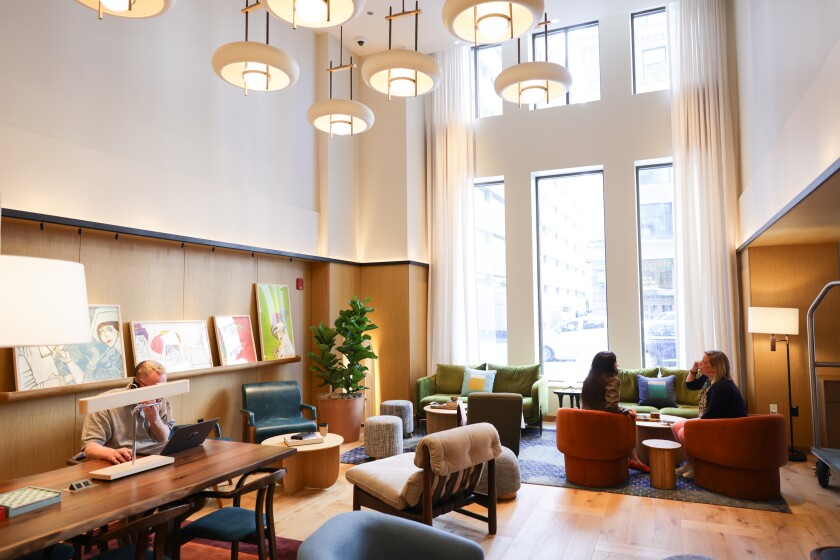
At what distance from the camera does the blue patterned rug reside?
4.79 m

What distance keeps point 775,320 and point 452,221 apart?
481 centimetres

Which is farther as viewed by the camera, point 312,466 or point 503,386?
point 503,386

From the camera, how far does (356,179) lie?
9156mm

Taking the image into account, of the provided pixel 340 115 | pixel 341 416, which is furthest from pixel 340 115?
pixel 341 416

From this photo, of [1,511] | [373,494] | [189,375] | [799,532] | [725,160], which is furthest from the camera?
[725,160]

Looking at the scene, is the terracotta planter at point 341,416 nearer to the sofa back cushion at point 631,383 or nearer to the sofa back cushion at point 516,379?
the sofa back cushion at point 516,379

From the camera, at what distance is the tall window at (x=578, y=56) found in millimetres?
8750

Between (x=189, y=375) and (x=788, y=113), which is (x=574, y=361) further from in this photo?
(x=189, y=375)

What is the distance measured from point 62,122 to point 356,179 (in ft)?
15.9

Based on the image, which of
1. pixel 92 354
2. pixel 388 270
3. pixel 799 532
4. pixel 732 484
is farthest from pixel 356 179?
pixel 799 532

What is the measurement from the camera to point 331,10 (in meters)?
3.57

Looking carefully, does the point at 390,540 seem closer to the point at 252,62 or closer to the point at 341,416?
the point at 252,62

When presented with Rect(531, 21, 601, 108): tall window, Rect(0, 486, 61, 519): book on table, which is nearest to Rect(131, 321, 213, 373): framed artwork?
Rect(0, 486, 61, 519): book on table

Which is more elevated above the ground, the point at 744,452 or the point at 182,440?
the point at 182,440
